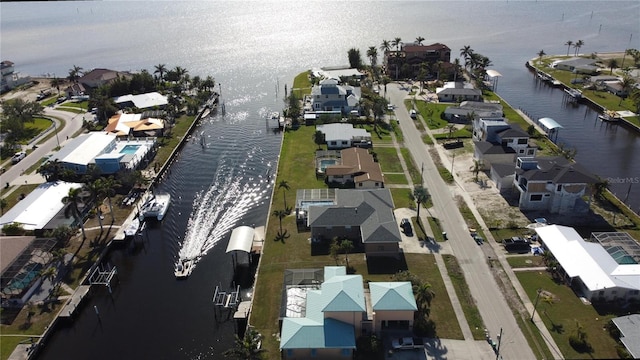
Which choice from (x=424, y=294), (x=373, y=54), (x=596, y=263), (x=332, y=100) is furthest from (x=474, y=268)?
(x=373, y=54)

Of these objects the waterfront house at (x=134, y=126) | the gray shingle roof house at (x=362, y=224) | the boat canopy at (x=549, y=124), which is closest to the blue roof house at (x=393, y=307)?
the gray shingle roof house at (x=362, y=224)

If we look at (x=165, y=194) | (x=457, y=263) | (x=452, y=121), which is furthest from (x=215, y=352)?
(x=452, y=121)

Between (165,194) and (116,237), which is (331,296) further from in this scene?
(165,194)

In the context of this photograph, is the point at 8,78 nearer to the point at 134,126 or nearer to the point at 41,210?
the point at 134,126

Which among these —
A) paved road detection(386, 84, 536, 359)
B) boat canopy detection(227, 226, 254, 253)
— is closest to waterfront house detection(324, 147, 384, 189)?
paved road detection(386, 84, 536, 359)

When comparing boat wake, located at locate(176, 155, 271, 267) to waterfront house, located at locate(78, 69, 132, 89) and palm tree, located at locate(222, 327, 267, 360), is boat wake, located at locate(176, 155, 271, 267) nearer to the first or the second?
palm tree, located at locate(222, 327, 267, 360)

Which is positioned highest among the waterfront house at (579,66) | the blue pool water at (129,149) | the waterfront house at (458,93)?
the waterfront house at (579,66)

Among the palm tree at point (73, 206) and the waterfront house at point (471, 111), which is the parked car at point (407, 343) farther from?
the waterfront house at point (471, 111)
